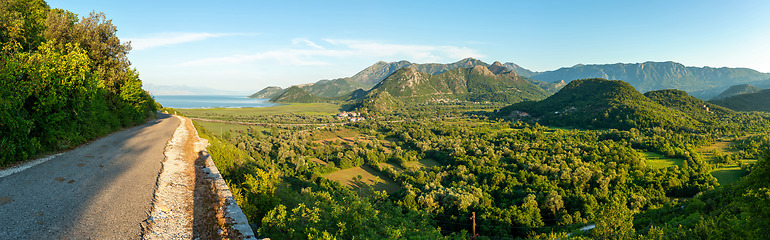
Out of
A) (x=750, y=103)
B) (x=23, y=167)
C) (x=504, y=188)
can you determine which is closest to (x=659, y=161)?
(x=504, y=188)

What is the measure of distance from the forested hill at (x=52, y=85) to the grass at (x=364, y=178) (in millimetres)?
26623

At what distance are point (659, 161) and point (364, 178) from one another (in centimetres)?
4980

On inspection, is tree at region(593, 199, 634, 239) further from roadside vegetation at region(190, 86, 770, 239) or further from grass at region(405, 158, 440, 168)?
grass at region(405, 158, 440, 168)

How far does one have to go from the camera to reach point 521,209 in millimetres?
27797

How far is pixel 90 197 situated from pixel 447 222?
1022 inches

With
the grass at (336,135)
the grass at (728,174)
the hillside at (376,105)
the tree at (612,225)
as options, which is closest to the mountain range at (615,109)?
the grass at (728,174)

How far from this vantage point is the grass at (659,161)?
43781 millimetres

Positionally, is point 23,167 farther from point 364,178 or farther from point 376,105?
point 376,105

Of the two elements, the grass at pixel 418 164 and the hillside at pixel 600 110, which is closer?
the grass at pixel 418 164

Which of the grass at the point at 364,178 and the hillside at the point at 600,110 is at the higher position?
the hillside at the point at 600,110

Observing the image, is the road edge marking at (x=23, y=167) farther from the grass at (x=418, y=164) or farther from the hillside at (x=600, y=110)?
the hillside at (x=600, y=110)

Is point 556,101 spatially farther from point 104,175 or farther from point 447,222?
point 104,175

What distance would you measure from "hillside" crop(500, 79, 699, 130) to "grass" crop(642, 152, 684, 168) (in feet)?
108

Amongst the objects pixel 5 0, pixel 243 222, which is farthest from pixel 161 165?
pixel 5 0
